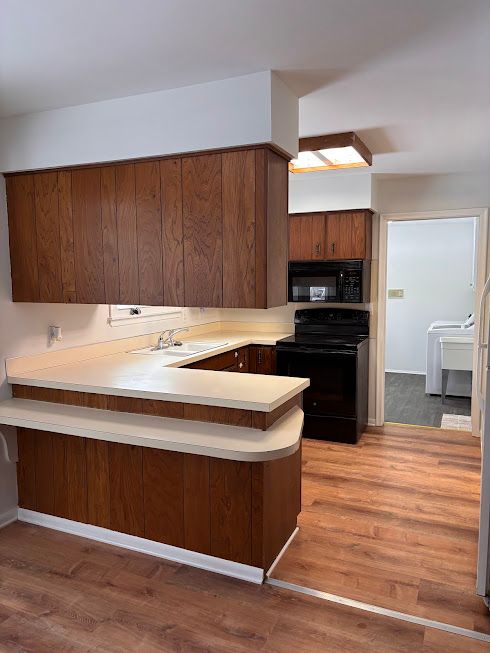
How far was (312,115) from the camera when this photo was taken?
287cm

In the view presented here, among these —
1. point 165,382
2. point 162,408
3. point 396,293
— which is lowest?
point 162,408

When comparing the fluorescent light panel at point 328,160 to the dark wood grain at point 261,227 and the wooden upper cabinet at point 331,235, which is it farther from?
the dark wood grain at point 261,227

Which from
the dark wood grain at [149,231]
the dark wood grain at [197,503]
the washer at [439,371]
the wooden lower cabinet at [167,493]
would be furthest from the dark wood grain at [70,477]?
the washer at [439,371]

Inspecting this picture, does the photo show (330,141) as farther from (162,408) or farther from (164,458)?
(164,458)

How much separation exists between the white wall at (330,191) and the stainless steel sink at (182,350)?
5.10ft

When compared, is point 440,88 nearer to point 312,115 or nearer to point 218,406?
point 312,115

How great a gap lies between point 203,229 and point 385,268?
2.76 metres

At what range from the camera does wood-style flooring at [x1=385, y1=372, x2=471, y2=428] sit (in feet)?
17.3

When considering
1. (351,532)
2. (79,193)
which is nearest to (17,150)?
(79,193)

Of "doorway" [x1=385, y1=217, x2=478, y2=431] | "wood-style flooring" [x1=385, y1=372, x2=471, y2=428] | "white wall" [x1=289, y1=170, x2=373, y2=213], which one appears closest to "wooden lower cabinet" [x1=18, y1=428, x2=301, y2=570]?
"white wall" [x1=289, y1=170, x2=373, y2=213]

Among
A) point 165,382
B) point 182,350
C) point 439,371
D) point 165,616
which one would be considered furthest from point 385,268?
point 165,616

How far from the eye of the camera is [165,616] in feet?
7.27

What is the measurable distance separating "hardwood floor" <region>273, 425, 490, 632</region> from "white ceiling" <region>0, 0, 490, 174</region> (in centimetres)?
240

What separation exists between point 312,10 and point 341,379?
315cm
